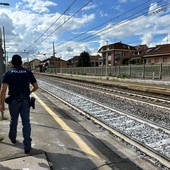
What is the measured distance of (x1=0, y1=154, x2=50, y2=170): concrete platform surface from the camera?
443 cm

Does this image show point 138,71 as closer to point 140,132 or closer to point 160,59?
point 140,132

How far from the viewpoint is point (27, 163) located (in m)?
4.62

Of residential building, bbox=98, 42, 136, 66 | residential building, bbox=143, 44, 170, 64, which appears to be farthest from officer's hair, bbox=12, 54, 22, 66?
residential building, bbox=98, 42, 136, 66

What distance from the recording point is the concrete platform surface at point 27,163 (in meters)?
4.43

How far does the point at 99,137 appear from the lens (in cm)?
707

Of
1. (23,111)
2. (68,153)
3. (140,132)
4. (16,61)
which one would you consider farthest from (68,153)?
(140,132)

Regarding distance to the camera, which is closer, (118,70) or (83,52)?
(118,70)

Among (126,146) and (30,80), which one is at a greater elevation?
(30,80)

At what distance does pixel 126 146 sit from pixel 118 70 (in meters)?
35.8

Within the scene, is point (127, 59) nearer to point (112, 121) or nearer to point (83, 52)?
point (83, 52)

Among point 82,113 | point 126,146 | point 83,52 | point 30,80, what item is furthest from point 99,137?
point 83,52

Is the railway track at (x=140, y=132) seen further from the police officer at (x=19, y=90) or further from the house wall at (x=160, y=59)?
the house wall at (x=160, y=59)

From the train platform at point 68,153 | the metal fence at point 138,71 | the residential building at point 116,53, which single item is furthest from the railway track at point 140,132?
the residential building at point 116,53

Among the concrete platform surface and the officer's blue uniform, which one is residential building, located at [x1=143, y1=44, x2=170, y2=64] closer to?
the officer's blue uniform
